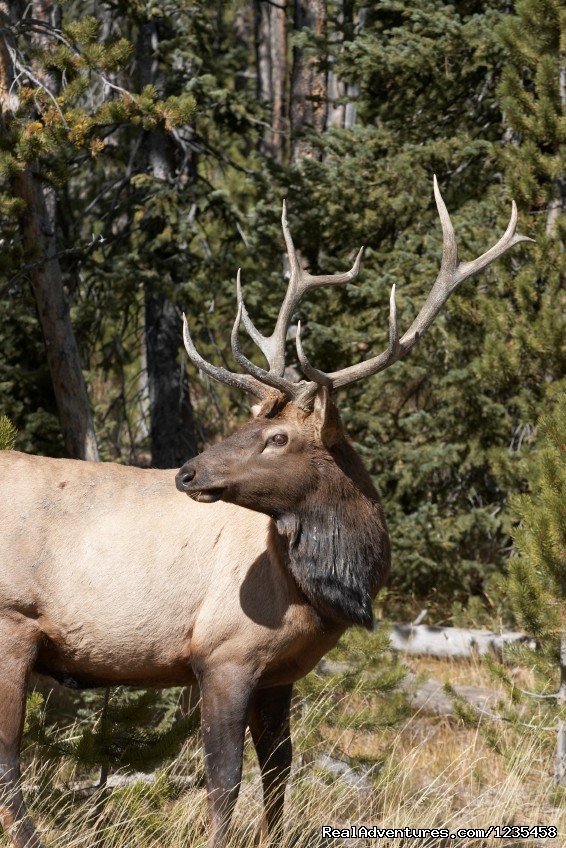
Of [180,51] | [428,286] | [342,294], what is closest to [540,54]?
[428,286]

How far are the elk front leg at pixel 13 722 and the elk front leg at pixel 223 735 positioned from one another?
30.7 inches

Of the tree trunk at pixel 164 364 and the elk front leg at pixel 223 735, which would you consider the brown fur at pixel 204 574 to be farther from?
the tree trunk at pixel 164 364

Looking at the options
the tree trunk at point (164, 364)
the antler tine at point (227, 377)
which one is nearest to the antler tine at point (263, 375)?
the antler tine at point (227, 377)

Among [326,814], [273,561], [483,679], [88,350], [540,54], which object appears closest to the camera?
[273,561]

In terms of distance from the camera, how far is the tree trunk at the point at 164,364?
945 cm

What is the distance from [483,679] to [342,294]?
3569mm

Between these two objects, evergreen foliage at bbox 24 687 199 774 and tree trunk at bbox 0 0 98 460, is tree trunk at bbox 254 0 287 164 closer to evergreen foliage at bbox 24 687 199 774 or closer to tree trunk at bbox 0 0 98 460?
tree trunk at bbox 0 0 98 460

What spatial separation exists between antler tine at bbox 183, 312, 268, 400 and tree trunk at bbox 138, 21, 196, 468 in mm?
4608

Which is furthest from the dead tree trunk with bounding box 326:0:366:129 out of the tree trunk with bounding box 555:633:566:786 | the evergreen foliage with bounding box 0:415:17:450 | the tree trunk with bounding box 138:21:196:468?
the tree trunk with bounding box 555:633:566:786

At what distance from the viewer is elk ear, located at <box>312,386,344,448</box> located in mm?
4645

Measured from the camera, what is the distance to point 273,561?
15.0 ft

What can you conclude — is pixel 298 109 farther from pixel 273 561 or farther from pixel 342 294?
pixel 273 561

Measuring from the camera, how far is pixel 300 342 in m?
4.70

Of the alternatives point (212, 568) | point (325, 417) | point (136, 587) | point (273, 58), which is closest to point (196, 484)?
point (212, 568)
